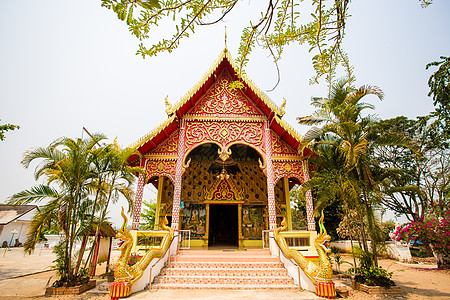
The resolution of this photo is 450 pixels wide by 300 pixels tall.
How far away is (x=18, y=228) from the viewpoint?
1114 inches

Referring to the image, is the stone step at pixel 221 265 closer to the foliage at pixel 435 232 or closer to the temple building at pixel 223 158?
the temple building at pixel 223 158

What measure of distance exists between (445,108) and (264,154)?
29.3ft

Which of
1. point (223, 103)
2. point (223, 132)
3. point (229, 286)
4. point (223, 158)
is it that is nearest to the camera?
point (229, 286)

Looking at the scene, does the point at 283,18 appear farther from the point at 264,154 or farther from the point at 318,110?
the point at 264,154

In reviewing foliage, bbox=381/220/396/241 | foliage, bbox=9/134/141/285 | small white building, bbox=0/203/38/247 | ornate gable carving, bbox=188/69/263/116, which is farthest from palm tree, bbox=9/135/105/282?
small white building, bbox=0/203/38/247

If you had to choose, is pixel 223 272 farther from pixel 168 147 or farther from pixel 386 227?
pixel 386 227

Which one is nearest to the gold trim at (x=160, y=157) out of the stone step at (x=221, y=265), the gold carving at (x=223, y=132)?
the gold carving at (x=223, y=132)

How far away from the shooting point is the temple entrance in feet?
35.8

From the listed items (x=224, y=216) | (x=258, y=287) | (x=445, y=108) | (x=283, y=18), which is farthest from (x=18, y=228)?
(x=445, y=108)

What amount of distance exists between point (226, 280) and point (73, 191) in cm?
457

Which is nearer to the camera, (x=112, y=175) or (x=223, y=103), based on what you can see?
(x=112, y=175)

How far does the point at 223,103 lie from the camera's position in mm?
9000

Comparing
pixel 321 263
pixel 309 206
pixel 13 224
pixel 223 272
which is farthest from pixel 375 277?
pixel 13 224

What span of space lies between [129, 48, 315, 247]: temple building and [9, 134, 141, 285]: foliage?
1.06 m
